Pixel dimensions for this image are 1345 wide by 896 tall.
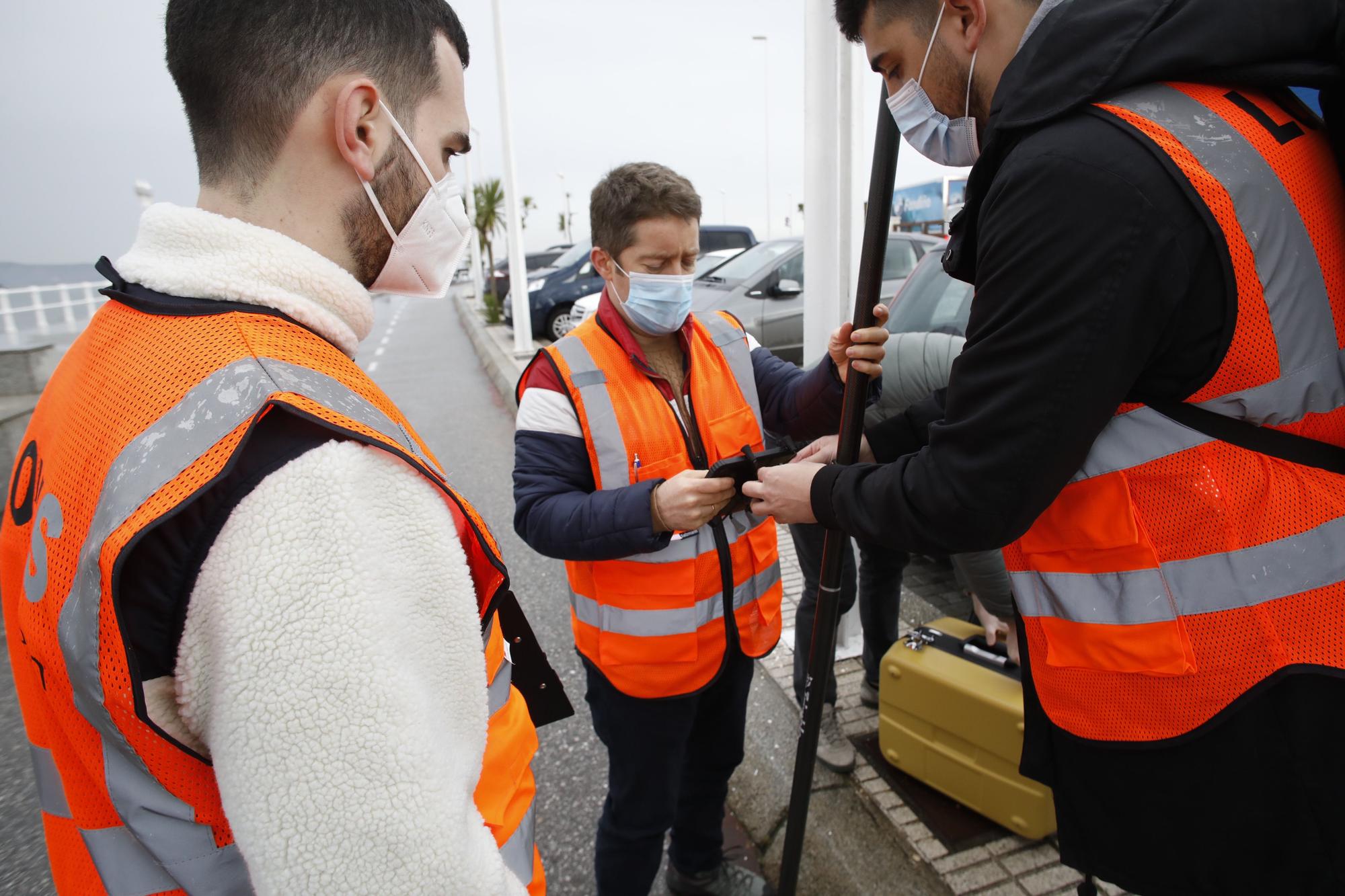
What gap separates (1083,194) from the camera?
1.02m

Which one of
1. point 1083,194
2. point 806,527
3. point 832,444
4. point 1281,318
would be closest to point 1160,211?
point 1083,194

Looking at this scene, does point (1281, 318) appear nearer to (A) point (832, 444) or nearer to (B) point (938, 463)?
(B) point (938, 463)

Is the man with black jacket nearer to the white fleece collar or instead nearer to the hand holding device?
the hand holding device

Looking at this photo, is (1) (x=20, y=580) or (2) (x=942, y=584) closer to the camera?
(1) (x=20, y=580)

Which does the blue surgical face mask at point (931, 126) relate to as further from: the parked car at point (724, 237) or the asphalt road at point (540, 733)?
the parked car at point (724, 237)

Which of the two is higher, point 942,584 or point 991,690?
point 991,690

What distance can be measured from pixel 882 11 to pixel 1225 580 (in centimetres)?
116

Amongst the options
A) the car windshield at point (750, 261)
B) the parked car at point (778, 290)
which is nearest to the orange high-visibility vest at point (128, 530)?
the parked car at point (778, 290)

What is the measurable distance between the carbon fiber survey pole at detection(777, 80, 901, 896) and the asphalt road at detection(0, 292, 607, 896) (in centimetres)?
88

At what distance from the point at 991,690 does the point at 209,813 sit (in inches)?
86.8

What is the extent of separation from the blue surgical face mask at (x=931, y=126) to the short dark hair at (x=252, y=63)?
3.40 feet

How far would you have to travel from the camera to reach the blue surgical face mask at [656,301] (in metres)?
2.05

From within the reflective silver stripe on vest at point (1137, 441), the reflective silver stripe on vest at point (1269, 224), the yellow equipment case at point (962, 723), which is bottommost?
the yellow equipment case at point (962, 723)

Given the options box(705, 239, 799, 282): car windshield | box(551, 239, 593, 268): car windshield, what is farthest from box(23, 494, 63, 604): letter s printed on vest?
box(551, 239, 593, 268): car windshield
